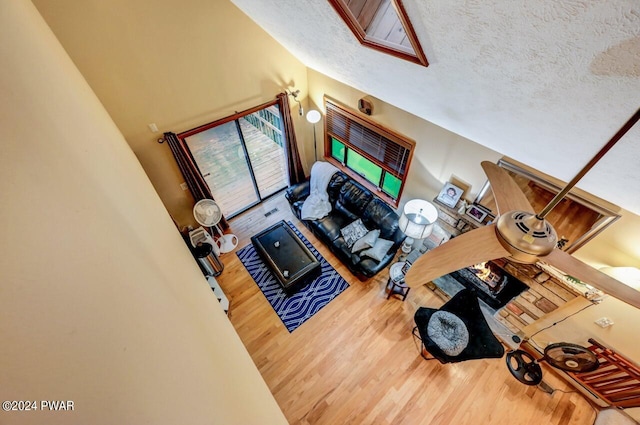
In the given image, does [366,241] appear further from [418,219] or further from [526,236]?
[526,236]

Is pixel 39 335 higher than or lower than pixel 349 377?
higher

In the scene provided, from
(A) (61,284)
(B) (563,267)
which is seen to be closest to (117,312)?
(A) (61,284)

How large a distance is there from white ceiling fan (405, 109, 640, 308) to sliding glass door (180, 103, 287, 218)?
3771 millimetres

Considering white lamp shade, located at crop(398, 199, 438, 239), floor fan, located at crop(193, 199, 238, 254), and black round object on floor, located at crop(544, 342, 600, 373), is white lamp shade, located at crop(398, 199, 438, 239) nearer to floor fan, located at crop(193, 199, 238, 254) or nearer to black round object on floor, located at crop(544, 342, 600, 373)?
black round object on floor, located at crop(544, 342, 600, 373)

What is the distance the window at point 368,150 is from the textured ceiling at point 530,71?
1.23 m

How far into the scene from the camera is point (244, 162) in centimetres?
588

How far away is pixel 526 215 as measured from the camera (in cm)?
119

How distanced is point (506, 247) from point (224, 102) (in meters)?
3.67

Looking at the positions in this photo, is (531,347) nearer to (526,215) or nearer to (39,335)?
(526,215)

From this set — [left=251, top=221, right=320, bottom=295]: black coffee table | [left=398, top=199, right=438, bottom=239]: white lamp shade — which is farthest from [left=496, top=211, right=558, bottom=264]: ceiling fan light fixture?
[left=251, top=221, right=320, bottom=295]: black coffee table

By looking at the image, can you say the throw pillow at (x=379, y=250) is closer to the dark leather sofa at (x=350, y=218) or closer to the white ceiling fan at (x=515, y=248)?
the dark leather sofa at (x=350, y=218)

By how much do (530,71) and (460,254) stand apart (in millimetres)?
891

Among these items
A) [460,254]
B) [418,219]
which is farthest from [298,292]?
[460,254]

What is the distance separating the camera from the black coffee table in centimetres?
370
